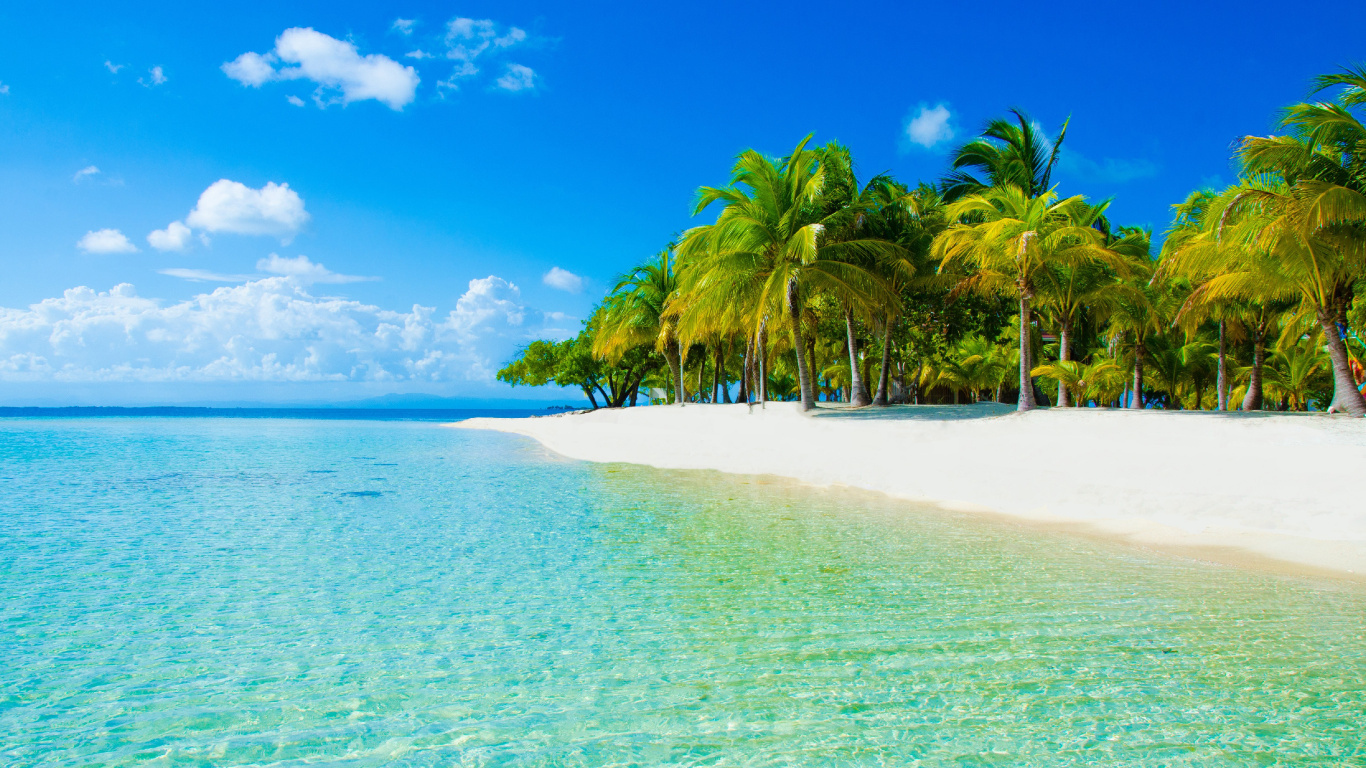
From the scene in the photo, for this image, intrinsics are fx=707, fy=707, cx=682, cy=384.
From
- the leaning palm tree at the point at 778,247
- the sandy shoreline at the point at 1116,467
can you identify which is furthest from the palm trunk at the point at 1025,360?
the leaning palm tree at the point at 778,247

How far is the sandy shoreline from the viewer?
743 centimetres

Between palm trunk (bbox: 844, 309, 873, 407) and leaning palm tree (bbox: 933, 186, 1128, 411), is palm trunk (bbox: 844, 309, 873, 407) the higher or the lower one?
the lower one

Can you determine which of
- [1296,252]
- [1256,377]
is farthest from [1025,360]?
[1256,377]

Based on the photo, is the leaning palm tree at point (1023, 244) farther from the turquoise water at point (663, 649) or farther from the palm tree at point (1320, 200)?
the turquoise water at point (663, 649)

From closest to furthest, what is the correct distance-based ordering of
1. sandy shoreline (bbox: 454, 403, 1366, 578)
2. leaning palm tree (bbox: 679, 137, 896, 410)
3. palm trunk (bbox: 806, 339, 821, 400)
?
sandy shoreline (bbox: 454, 403, 1366, 578)
leaning palm tree (bbox: 679, 137, 896, 410)
palm trunk (bbox: 806, 339, 821, 400)

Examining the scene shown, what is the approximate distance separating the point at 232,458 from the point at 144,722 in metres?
20.6

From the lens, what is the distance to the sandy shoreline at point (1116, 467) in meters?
7.43

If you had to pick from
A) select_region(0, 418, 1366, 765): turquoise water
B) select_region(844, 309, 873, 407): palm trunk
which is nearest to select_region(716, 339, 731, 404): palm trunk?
select_region(844, 309, 873, 407): palm trunk

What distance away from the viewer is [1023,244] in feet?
51.2

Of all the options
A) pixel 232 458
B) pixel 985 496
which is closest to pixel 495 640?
pixel 985 496

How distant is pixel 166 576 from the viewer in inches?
256

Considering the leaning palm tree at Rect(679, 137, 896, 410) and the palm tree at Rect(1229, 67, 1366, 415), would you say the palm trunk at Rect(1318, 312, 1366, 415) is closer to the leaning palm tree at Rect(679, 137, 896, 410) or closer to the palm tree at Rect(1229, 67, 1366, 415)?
the palm tree at Rect(1229, 67, 1366, 415)

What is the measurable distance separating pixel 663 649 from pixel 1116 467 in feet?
27.4

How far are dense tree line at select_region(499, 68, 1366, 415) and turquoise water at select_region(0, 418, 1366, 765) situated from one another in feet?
32.4
